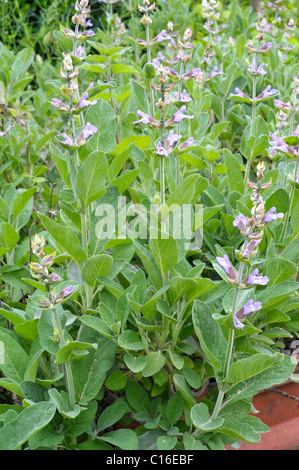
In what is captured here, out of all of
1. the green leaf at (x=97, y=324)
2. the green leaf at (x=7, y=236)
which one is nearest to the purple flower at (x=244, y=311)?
the green leaf at (x=97, y=324)

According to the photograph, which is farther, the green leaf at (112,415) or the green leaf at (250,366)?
Answer: the green leaf at (112,415)

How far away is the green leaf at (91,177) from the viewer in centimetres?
122

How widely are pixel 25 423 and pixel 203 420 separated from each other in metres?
0.38

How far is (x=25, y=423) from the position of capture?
1.05 meters

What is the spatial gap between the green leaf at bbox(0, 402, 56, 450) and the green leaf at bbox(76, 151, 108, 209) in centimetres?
48

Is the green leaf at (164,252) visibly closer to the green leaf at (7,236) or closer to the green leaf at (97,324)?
the green leaf at (97,324)

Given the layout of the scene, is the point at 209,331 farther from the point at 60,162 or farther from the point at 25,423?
the point at 60,162

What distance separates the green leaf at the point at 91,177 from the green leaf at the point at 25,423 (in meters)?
0.48

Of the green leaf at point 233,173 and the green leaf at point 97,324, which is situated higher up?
the green leaf at point 233,173

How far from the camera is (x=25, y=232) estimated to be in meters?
1.97

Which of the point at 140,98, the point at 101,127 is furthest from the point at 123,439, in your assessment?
the point at 140,98

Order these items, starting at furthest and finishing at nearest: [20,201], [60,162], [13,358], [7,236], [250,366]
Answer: [20,201]
[7,236]
[60,162]
[13,358]
[250,366]
